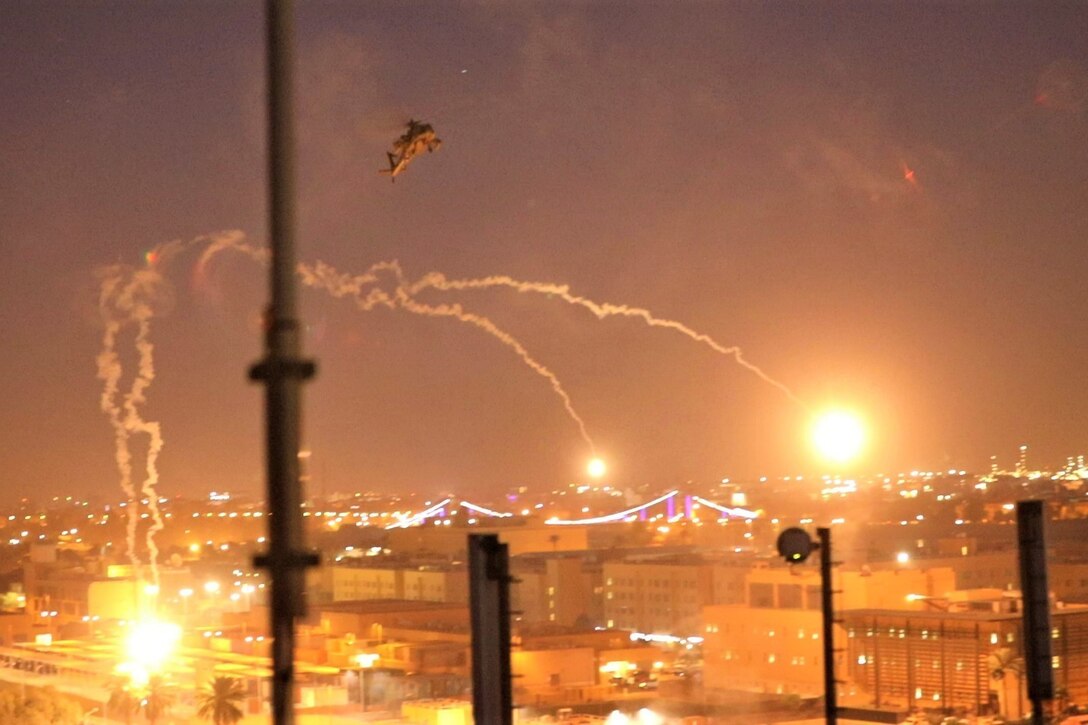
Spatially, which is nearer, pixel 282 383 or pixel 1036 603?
pixel 282 383

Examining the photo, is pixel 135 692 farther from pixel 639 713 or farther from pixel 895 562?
pixel 895 562

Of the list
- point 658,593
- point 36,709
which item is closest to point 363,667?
point 36,709

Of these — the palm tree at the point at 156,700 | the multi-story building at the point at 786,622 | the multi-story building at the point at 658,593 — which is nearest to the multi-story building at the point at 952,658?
the multi-story building at the point at 786,622

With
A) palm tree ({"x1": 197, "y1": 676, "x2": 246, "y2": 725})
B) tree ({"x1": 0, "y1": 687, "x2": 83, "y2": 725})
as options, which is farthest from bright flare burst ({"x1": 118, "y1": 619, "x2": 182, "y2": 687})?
palm tree ({"x1": 197, "y1": 676, "x2": 246, "y2": 725})

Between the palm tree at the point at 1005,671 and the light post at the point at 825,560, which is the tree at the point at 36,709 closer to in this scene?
the palm tree at the point at 1005,671

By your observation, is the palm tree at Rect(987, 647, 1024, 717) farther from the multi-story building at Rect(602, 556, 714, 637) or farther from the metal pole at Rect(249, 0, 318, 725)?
the metal pole at Rect(249, 0, 318, 725)

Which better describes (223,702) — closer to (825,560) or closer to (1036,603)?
(825,560)

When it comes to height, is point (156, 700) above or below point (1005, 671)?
below
